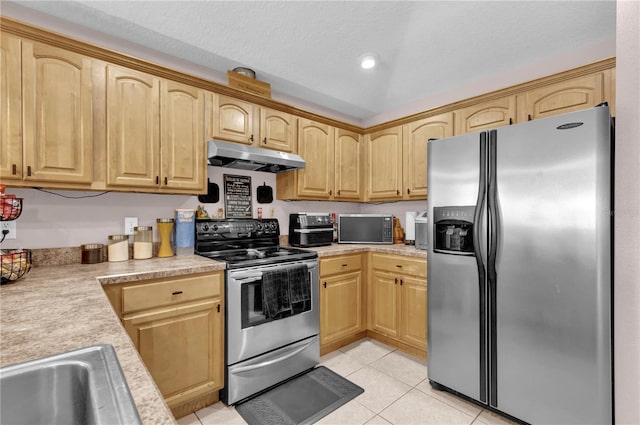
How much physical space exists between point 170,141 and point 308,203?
5.17 ft

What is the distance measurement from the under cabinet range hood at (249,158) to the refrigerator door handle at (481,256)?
1.43 m

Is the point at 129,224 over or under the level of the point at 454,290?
over

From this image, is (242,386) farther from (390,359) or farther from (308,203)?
(308,203)

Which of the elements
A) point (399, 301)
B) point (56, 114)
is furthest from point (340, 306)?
point (56, 114)

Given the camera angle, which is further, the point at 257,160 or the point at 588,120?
the point at 257,160

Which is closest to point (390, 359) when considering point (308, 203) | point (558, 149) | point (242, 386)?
point (242, 386)

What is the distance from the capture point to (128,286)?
161 cm

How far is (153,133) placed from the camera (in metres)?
2.02

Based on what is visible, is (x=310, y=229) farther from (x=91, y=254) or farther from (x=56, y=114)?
(x=56, y=114)

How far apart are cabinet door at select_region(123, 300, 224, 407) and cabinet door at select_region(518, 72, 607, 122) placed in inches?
105

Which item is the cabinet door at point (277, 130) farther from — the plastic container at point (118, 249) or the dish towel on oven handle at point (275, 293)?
the plastic container at point (118, 249)

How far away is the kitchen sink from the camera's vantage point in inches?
24.1

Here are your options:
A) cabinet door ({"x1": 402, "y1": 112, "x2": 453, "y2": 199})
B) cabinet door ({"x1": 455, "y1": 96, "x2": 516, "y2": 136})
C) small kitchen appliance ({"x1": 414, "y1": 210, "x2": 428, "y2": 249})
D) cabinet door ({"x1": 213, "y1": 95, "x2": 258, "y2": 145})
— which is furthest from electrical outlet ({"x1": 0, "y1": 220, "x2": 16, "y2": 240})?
cabinet door ({"x1": 455, "y1": 96, "x2": 516, "y2": 136})

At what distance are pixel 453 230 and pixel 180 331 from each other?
1.84 metres
